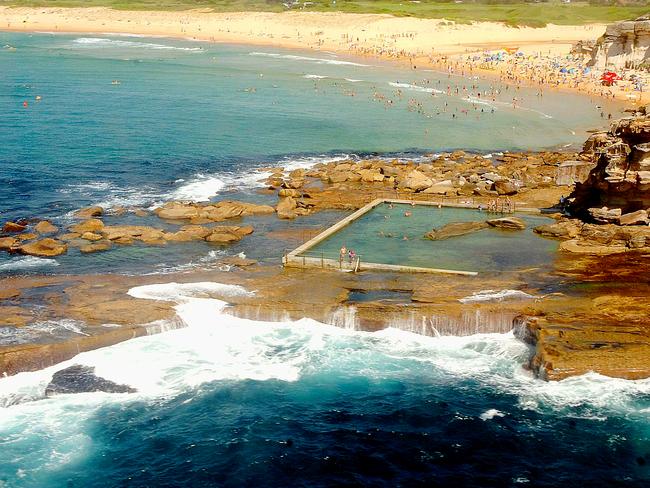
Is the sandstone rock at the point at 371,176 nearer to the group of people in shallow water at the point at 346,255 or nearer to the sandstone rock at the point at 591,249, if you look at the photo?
the group of people in shallow water at the point at 346,255

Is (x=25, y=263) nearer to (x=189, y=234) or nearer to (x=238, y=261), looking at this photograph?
(x=189, y=234)

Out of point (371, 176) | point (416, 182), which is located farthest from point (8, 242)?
point (416, 182)

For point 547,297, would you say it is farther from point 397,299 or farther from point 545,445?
point 545,445

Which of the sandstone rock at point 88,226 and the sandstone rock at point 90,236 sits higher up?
the sandstone rock at point 88,226

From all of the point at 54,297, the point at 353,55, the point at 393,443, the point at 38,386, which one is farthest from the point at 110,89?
the point at 393,443

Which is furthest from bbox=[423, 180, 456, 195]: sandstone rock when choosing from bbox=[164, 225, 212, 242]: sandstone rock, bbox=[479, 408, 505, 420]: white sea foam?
bbox=[479, 408, 505, 420]: white sea foam

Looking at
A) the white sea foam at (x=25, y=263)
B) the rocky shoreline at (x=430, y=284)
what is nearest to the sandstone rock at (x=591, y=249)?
the rocky shoreline at (x=430, y=284)
